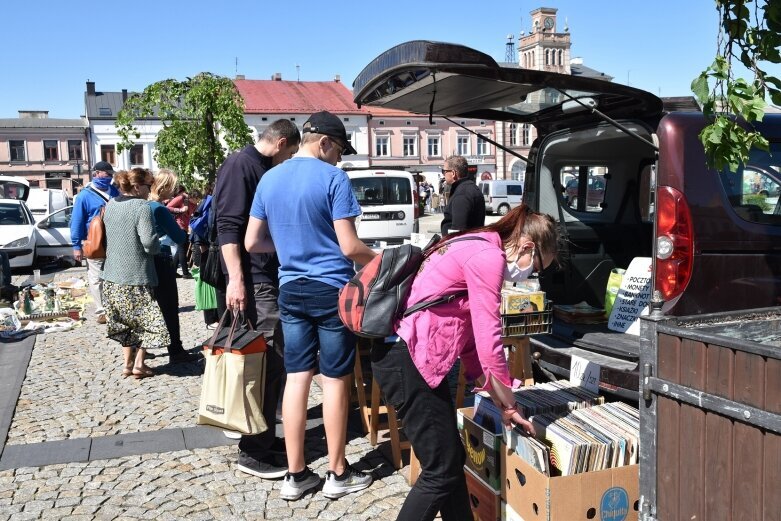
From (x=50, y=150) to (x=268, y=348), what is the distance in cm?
6928

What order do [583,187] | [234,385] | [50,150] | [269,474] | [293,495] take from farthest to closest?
[50,150] → [583,187] → [269,474] → [234,385] → [293,495]

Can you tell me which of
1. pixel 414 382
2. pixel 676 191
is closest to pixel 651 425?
pixel 414 382

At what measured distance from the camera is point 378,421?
4.60 metres

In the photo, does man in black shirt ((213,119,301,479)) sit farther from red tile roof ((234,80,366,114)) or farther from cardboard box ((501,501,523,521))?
red tile roof ((234,80,366,114))

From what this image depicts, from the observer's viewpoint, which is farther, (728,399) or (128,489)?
(128,489)

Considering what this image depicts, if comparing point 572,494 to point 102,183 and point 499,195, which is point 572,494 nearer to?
point 102,183

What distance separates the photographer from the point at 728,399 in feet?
7.11

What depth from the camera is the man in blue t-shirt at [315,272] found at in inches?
147

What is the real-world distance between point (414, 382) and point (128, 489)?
2073 millimetres

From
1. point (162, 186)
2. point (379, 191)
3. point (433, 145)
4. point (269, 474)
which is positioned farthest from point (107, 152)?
point (269, 474)

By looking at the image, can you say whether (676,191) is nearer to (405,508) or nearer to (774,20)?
(774,20)

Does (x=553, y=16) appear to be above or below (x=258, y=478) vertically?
above

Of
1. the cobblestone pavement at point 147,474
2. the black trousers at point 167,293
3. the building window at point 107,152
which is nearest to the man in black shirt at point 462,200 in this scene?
the cobblestone pavement at point 147,474

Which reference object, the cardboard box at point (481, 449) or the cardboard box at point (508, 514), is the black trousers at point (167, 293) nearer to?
the cardboard box at point (481, 449)
